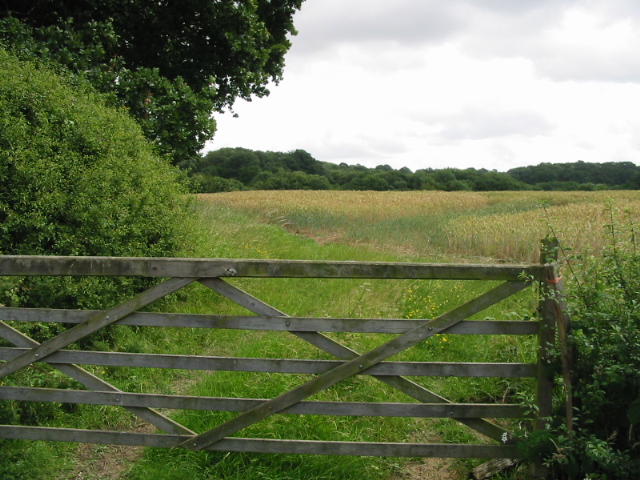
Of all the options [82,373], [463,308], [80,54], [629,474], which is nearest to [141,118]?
[80,54]

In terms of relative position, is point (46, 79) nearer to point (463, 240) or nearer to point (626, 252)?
point (626, 252)

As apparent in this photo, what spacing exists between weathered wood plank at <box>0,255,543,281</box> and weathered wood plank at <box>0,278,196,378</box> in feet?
0.28

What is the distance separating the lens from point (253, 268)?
346 centimetres

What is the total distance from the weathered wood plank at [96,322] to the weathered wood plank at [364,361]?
101 cm

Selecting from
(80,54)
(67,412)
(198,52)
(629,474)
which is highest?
(198,52)

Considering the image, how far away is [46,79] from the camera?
24.4 ft

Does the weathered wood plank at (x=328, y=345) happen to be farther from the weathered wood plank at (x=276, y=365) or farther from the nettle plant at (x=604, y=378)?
the nettle plant at (x=604, y=378)

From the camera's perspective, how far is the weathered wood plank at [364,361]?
3393mm

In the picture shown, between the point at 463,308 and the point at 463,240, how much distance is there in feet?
43.5

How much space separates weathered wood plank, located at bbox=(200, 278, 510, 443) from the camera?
348 cm

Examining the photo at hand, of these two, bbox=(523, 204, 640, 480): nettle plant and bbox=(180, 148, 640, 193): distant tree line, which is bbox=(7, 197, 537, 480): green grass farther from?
bbox=(180, 148, 640, 193): distant tree line

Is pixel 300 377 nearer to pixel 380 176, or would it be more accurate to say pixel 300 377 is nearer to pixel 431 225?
pixel 431 225

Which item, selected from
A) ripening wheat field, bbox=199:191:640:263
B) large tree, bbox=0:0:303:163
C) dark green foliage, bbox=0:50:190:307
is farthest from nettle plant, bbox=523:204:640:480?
large tree, bbox=0:0:303:163

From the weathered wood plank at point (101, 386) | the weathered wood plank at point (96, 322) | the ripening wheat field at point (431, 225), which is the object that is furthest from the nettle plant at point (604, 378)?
the ripening wheat field at point (431, 225)
